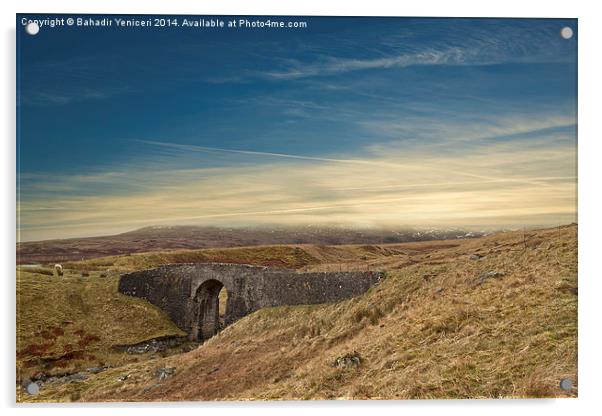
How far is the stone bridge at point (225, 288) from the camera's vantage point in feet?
66.8

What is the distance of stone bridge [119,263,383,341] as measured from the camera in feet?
66.8

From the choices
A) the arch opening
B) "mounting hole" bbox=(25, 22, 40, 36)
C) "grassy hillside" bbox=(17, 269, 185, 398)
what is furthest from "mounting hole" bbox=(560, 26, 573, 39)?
"grassy hillside" bbox=(17, 269, 185, 398)

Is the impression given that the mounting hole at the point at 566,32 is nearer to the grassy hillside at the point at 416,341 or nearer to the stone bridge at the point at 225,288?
the grassy hillside at the point at 416,341

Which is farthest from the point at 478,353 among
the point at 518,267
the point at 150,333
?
the point at 150,333

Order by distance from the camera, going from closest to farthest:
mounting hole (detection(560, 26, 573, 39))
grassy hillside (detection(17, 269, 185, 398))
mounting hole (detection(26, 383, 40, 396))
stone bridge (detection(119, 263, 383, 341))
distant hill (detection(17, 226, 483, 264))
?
mounting hole (detection(26, 383, 40, 396)) → mounting hole (detection(560, 26, 573, 39)) → grassy hillside (detection(17, 269, 185, 398)) → distant hill (detection(17, 226, 483, 264)) → stone bridge (detection(119, 263, 383, 341))

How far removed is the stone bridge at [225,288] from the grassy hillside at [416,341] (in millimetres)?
627

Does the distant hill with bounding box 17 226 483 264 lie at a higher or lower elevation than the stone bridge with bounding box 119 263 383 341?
higher

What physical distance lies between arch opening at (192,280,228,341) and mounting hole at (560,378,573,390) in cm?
1407

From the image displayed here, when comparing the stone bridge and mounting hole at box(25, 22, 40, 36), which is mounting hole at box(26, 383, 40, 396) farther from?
mounting hole at box(25, 22, 40, 36)

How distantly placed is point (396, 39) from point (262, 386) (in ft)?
34.6

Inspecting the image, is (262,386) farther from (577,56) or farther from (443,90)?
(577,56)

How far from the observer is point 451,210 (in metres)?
16.8

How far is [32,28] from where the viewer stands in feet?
50.8

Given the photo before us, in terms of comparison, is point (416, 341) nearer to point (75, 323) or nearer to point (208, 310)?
point (75, 323)
